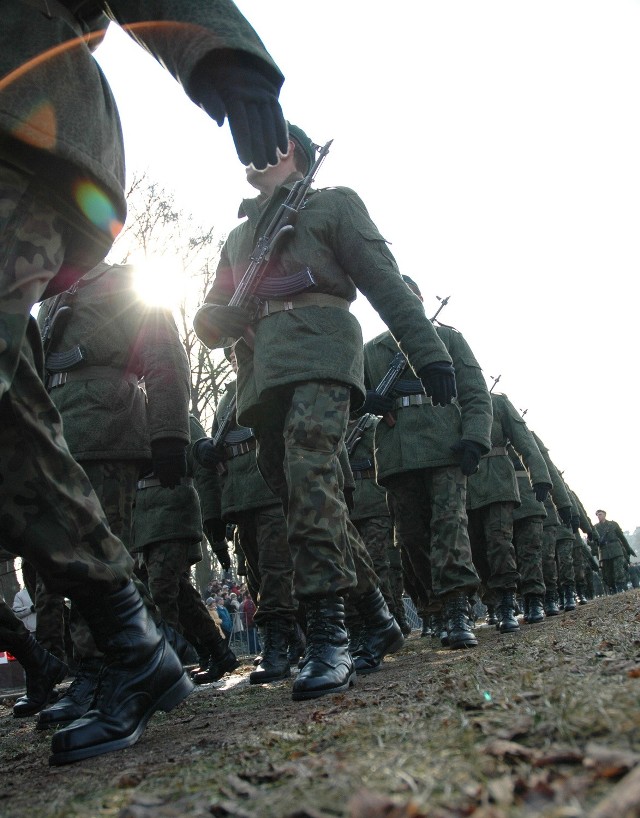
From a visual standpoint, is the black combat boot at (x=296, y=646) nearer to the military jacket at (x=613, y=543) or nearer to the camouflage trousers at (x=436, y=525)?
the camouflage trousers at (x=436, y=525)

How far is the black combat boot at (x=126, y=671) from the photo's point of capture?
2148 mm

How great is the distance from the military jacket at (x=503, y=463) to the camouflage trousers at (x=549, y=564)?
104 inches

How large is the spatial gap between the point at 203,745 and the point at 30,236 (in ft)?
4.55

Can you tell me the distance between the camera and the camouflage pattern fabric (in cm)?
734

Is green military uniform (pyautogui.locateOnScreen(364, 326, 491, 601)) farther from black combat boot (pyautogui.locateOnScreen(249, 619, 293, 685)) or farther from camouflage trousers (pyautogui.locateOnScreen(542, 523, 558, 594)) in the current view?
camouflage trousers (pyautogui.locateOnScreen(542, 523, 558, 594))

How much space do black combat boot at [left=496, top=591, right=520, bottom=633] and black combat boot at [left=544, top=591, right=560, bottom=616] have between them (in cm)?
376

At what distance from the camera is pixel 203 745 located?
193 centimetres

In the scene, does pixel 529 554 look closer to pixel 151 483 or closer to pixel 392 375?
pixel 392 375

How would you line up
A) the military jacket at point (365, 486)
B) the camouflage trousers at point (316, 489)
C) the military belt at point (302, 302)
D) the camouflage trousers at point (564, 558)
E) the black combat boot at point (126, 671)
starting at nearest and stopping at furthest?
the black combat boot at point (126, 671), the camouflage trousers at point (316, 489), the military belt at point (302, 302), the military jacket at point (365, 486), the camouflage trousers at point (564, 558)

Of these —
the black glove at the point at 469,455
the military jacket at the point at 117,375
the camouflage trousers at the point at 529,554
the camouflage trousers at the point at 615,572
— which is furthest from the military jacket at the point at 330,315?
the camouflage trousers at the point at 615,572

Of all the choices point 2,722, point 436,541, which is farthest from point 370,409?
point 2,722

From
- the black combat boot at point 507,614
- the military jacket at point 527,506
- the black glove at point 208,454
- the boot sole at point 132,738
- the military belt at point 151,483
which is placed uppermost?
the black glove at point 208,454

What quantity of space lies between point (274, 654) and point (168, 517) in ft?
4.84

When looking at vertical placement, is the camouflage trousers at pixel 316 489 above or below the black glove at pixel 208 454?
below
